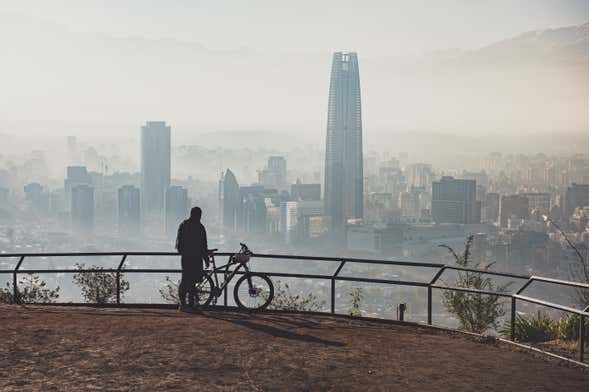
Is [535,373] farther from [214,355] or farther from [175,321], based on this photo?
[175,321]

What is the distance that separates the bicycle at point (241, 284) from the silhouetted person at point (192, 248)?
6.1 inches

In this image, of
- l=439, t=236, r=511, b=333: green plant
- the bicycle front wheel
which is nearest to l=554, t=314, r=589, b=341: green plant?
l=439, t=236, r=511, b=333: green plant

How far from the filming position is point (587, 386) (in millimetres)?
8508

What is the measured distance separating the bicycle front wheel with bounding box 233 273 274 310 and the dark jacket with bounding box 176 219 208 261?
2.98 feet

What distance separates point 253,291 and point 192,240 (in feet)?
5.01

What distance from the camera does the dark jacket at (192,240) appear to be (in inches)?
508

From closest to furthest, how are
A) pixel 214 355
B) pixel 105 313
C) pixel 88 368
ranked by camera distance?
pixel 88 368 < pixel 214 355 < pixel 105 313

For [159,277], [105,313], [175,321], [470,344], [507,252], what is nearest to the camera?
[470,344]

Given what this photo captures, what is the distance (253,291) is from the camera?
13383 mm

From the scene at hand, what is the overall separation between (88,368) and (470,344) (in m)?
5.52

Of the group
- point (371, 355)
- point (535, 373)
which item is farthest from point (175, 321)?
point (535, 373)

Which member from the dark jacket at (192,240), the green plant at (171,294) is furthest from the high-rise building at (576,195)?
the dark jacket at (192,240)

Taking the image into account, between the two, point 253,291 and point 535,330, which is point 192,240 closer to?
point 253,291

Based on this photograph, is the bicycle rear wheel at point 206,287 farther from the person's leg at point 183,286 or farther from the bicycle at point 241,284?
the person's leg at point 183,286
